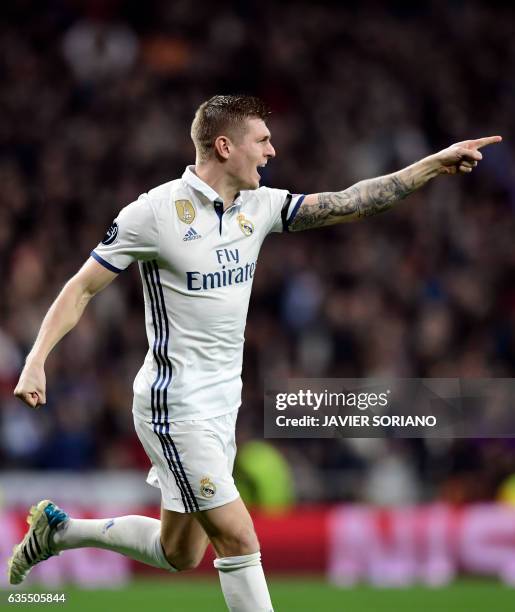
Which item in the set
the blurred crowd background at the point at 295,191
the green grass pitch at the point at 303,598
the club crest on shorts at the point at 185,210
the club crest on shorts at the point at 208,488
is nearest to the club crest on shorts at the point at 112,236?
the club crest on shorts at the point at 185,210

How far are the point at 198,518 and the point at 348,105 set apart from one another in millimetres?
10297

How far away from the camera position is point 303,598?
9.30 m

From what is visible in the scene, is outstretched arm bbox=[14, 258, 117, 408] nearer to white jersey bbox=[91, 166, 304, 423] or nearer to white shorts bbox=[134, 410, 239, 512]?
white jersey bbox=[91, 166, 304, 423]

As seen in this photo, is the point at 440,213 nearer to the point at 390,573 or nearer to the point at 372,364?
the point at 372,364

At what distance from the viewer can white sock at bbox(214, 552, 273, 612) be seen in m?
5.43

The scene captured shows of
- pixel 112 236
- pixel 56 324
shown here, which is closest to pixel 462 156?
pixel 112 236

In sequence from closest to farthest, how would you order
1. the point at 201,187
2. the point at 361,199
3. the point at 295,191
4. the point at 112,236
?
1. the point at 112,236
2. the point at 201,187
3. the point at 361,199
4. the point at 295,191

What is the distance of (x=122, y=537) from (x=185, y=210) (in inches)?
61.2

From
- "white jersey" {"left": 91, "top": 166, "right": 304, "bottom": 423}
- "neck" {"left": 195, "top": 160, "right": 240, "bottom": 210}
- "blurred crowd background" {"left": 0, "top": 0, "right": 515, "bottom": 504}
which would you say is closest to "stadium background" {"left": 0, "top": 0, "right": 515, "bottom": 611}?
"blurred crowd background" {"left": 0, "top": 0, "right": 515, "bottom": 504}

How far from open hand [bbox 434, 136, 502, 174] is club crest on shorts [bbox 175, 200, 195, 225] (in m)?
1.08

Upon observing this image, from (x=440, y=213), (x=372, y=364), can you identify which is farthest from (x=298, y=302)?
(x=440, y=213)

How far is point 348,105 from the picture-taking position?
1528cm

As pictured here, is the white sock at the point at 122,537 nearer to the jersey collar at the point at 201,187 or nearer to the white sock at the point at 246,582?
the white sock at the point at 246,582

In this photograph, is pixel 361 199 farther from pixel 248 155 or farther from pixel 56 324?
pixel 56 324
